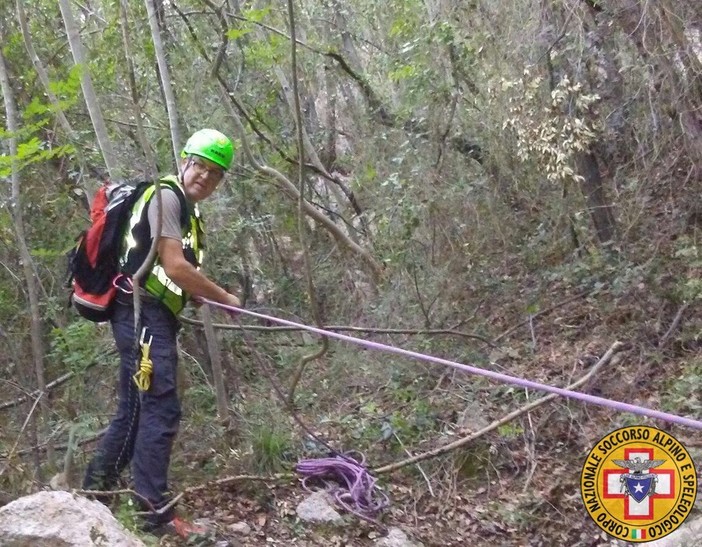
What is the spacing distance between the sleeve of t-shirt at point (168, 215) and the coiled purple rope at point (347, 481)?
5.24 feet

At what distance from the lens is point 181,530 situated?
3520 millimetres

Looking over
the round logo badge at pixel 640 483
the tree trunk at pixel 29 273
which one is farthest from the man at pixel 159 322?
the round logo badge at pixel 640 483

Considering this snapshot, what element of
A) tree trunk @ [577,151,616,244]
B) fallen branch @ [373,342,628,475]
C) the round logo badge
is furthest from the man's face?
tree trunk @ [577,151,616,244]

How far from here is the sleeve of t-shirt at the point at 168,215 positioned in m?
3.46

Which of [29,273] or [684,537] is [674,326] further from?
[29,273]

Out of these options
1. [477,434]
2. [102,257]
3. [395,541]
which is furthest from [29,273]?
[477,434]

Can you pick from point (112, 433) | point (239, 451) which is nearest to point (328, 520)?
point (239, 451)

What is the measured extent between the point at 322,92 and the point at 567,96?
14.5 ft

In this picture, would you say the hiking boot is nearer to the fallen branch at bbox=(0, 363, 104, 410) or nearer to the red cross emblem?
the fallen branch at bbox=(0, 363, 104, 410)

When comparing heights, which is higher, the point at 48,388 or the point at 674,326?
the point at 48,388

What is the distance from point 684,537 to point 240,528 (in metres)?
2.06

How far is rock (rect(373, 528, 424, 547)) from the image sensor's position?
151 inches

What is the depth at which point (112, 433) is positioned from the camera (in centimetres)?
376

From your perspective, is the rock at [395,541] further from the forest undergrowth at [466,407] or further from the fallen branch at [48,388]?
the fallen branch at [48,388]
